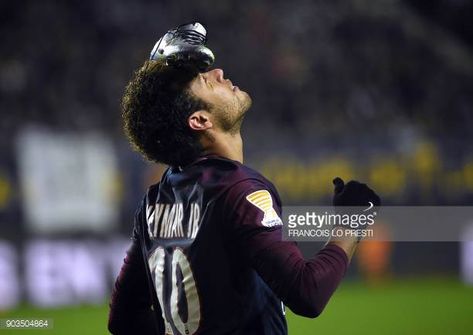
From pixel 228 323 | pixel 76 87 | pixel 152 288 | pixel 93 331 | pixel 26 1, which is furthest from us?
pixel 26 1

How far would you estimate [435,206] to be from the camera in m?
9.98

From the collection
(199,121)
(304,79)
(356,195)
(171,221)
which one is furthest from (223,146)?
(304,79)

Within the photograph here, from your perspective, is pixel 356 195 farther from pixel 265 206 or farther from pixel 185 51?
pixel 185 51

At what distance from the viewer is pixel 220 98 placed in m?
2.54

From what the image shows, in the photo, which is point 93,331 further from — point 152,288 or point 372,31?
point 372,31

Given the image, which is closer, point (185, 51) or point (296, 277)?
point (296, 277)

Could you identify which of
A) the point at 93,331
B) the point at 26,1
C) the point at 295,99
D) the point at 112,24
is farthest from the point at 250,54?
the point at 93,331

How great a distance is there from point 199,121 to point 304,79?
1139 cm

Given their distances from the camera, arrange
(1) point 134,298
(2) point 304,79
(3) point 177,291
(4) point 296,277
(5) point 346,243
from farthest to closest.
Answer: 1. (2) point 304,79
2. (1) point 134,298
3. (3) point 177,291
4. (5) point 346,243
5. (4) point 296,277

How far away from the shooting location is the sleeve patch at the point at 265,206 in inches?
90.4

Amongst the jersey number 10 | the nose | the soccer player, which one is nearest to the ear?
the soccer player

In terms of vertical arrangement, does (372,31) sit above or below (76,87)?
above

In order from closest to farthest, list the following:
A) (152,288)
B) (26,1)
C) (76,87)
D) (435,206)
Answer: (152,288)
(435,206)
(76,87)
(26,1)

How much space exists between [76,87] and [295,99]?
10.4ft
